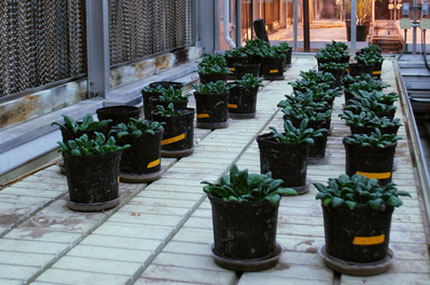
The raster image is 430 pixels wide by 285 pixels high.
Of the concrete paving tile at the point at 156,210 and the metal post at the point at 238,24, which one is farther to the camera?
the metal post at the point at 238,24

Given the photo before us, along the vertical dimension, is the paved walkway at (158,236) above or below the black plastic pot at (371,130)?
below

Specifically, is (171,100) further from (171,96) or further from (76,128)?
(76,128)

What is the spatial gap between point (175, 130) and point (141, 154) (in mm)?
717

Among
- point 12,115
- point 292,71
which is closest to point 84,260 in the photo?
point 12,115

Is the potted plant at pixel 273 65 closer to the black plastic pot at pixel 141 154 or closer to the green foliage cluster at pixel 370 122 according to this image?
the green foliage cluster at pixel 370 122

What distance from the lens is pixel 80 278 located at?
3.01 metres

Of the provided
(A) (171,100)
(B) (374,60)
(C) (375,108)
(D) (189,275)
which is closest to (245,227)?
(D) (189,275)

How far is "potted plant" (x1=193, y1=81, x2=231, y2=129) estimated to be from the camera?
6.03 meters

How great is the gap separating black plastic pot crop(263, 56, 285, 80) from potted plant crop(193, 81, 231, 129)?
3049mm

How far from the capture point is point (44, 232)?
3.61 meters

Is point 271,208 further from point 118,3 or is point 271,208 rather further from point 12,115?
point 118,3

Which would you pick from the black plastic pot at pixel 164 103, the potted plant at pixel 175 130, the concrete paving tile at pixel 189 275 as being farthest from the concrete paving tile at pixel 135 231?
the black plastic pot at pixel 164 103

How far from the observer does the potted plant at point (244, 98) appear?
6625 millimetres

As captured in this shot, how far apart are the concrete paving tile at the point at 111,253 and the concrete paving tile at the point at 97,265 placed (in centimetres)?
4
